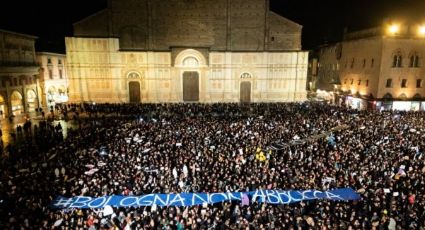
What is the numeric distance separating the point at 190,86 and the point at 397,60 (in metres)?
28.5

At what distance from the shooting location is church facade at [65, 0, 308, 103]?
41438 mm

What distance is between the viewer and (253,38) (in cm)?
4375

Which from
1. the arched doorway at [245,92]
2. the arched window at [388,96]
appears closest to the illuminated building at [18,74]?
the arched doorway at [245,92]

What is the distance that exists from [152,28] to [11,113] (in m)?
21.5

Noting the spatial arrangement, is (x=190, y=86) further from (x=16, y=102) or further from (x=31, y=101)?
(x=16, y=102)

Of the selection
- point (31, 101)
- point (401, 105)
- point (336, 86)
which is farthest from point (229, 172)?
point (336, 86)

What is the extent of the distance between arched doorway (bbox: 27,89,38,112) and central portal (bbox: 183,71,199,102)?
2102cm

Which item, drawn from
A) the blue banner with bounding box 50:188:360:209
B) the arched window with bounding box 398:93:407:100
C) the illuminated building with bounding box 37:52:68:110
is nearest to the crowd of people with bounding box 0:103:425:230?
the blue banner with bounding box 50:188:360:209

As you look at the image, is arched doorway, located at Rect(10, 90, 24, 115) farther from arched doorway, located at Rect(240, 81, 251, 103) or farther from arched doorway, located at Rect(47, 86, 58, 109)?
arched doorway, located at Rect(240, 81, 251, 103)

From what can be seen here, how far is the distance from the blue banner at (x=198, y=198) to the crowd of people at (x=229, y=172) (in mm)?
339

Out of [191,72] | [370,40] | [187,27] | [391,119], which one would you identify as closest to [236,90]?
[191,72]

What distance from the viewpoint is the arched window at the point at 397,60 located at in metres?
36.8

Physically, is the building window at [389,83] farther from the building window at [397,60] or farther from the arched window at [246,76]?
the arched window at [246,76]

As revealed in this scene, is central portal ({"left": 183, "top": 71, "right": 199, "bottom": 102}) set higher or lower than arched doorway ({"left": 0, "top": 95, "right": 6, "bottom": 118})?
higher
